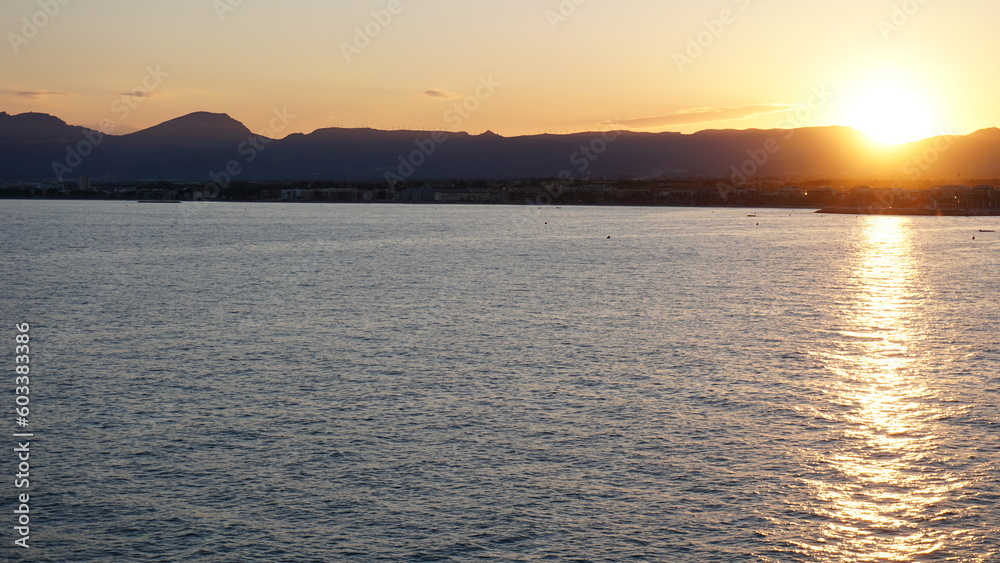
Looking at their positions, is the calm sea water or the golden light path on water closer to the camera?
the golden light path on water

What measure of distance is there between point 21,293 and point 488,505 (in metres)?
44.8

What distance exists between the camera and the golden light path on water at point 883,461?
1599cm

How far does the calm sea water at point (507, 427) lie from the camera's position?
53.7 ft

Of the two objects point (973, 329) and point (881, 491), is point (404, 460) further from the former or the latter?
point (973, 329)

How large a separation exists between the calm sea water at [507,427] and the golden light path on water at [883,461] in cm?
8

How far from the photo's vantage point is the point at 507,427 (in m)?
23.1

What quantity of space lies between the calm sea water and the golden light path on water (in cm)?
8

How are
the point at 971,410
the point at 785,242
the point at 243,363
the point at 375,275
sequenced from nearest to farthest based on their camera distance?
the point at 971,410, the point at 243,363, the point at 375,275, the point at 785,242

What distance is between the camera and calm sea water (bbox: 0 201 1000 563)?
16359mm

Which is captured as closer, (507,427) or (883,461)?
(883,461)

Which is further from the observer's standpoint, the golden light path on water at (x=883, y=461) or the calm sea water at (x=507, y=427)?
the calm sea water at (x=507, y=427)

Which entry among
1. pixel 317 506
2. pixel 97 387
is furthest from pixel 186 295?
pixel 317 506

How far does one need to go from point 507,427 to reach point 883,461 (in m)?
8.79

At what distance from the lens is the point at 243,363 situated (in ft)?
104
